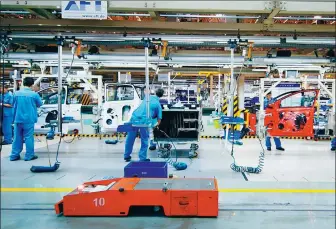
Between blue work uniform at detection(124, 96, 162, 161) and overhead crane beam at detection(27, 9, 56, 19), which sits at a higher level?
overhead crane beam at detection(27, 9, 56, 19)

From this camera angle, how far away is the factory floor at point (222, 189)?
3504 mm

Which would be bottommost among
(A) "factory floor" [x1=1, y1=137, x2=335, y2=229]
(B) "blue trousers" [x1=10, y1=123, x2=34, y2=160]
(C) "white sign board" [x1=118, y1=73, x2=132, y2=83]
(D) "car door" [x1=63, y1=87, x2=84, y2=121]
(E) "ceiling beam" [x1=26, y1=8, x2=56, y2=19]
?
(A) "factory floor" [x1=1, y1=137, x2=335, y2=229]

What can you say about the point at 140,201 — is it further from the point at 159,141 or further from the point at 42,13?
the point at 159,141

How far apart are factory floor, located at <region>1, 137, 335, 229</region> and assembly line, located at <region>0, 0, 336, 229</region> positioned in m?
0.02

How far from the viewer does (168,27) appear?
18.1 feet

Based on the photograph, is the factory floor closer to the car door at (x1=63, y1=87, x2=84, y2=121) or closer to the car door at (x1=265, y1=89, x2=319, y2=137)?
the car door at (x1=265, y1=89, x2=319, y2=137)

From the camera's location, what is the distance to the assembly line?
368cm

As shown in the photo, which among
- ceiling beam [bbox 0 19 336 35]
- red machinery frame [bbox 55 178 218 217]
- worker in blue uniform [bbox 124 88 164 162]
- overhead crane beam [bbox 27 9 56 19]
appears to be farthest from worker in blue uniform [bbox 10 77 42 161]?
red machinery frame [bbox 55 178 218 217]

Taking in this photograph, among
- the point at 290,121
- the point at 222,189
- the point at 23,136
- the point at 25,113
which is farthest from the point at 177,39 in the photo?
the point at 290,121

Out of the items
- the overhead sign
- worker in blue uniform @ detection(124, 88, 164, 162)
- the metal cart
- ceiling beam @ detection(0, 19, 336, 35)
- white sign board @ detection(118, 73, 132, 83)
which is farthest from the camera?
white sign board @ detection(118, 73, 132, 83)

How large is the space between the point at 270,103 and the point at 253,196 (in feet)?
17.2

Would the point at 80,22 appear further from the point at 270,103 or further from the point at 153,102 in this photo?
the point at 270,103

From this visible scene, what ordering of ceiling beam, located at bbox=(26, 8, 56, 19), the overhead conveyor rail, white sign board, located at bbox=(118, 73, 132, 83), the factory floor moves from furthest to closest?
white sign board, located at bbox=(118, 73, 132, 83), the overhead conveyor rail, ceiling beam, located at bbox=(26, 8, 56, 19), the factory floor

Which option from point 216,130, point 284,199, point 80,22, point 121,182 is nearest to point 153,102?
point 80,22
